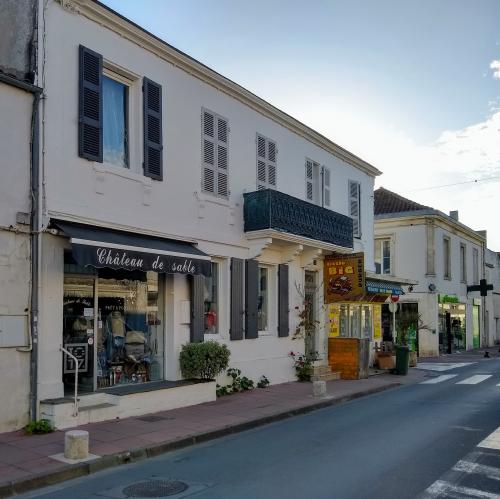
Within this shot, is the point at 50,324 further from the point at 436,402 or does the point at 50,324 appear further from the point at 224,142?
the point at 436,402

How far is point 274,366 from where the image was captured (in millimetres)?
14977

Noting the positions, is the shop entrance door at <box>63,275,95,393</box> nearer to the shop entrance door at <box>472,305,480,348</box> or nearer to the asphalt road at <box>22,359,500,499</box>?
the asphalt road at <box>22,359,500,499</box>

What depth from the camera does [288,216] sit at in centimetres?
1445

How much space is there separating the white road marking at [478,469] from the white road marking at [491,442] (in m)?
1.14

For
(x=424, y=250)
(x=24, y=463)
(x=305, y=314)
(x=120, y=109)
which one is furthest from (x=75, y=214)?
(x=424, y=250)

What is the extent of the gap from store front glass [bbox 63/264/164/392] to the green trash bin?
31.7 ft

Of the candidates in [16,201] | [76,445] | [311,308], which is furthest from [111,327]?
[311,308]

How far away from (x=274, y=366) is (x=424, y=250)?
16809 mm

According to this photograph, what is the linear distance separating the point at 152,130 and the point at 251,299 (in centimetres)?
479

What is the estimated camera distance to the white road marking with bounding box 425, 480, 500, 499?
6.09m

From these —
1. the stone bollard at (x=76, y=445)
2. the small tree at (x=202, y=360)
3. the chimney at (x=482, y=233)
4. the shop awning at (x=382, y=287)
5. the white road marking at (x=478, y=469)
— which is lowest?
the white road marking at (x=478, y=469)

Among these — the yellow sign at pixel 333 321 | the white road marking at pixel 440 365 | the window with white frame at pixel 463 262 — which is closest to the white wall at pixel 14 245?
the yellow sign at pixel 333 321

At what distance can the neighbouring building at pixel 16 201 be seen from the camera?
8773mm

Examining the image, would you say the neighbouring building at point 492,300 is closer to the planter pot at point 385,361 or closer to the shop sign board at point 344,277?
the planter pot at point 385,361
